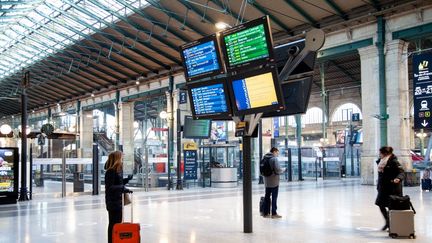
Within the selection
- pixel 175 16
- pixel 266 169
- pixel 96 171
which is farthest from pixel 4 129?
pixel 266 169

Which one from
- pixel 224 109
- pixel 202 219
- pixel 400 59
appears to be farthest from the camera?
pixel 400 59

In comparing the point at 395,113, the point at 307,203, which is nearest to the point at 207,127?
the point at 395,113

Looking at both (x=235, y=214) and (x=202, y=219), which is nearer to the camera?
(x=202, y=219)

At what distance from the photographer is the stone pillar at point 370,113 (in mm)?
21734

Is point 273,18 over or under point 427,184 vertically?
over

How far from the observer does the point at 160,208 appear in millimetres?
12453

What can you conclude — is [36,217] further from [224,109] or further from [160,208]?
[224,109]

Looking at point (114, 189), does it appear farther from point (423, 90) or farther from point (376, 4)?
point (376, 4)

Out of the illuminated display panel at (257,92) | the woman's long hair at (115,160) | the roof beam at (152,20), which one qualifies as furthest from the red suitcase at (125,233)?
the roof beam at (152,20)

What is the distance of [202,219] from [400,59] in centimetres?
1489

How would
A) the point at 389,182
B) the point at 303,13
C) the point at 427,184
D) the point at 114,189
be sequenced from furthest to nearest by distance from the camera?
the point at 303,13 → the point at 427,184 → the point at 389,182 → the point at 114,189

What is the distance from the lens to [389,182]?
320 inches

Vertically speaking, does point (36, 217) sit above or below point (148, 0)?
below

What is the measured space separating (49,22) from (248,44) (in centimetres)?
2544
